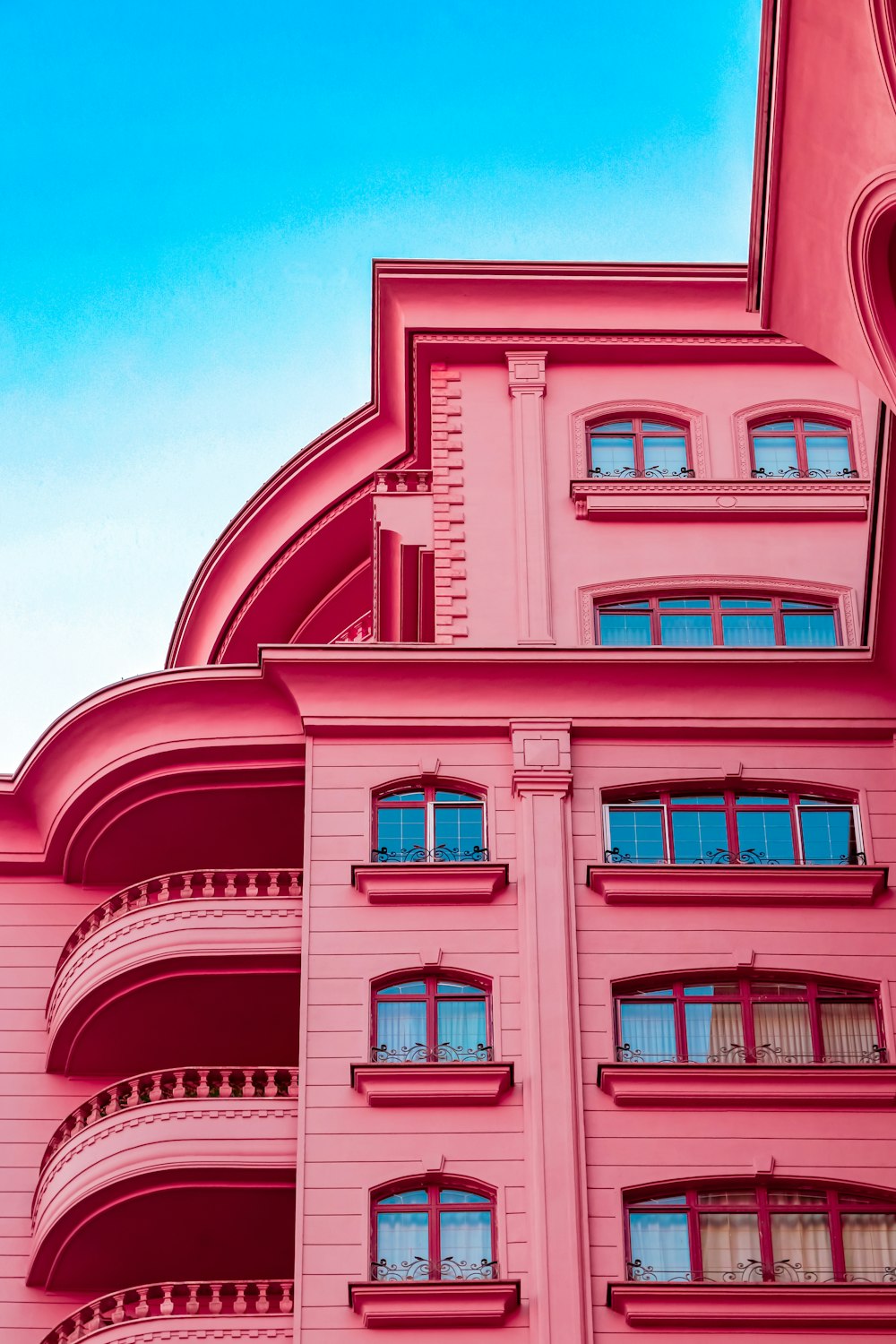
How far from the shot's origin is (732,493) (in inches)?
1323

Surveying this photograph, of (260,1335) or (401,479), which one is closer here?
(260,1335)

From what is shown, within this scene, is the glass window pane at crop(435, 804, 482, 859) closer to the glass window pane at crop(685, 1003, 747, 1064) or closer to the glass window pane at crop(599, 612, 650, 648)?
the glass window pane at crop(599, 612, 650, 648)

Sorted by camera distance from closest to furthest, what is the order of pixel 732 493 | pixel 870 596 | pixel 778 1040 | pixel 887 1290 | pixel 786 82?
pixel 786 82
pixel 887 1290
pixel 778 1040
pixel 870 596
pixel 732 493

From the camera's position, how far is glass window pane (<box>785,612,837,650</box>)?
3266 centimetres

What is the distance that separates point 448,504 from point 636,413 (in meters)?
3.93

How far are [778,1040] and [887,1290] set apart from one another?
3.87 m

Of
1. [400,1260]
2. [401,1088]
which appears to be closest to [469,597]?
[401,1088]

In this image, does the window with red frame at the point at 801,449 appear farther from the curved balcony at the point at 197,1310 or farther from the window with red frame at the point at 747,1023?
the curved balcony at the point at 197,1310

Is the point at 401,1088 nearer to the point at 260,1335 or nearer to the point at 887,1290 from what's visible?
the point at 260,1335

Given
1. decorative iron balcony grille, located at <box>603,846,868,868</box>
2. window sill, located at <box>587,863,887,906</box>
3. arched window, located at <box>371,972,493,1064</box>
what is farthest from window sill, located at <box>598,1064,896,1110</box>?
decorative iron balcony grille, located at <box>603,846,868,868</box>

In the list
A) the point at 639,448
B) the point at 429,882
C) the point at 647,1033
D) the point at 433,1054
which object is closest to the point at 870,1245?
the point at 647,1033

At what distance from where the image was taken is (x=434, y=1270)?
2644 centimetres

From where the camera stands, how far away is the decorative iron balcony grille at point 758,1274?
1047 inches

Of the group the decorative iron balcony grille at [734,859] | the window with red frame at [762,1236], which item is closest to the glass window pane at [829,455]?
the decorative iron balcony grille at [734,859]
